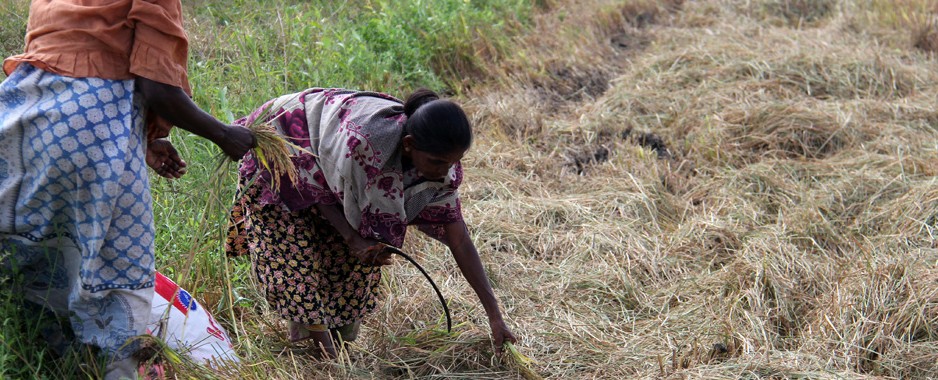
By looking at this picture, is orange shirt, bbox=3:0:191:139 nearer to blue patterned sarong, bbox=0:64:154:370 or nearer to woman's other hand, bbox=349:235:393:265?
blue patterned sarong, bbox=0:64:154:370

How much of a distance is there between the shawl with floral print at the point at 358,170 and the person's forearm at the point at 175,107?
26cm

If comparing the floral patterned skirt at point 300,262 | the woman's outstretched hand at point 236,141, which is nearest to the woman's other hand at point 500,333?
the floral patterned skirt at point 300,262

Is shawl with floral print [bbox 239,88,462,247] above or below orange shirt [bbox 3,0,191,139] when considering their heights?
below

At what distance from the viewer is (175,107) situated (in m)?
2.11

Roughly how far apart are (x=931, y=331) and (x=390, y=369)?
1760 millimetres

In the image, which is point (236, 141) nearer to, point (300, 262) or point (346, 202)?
point (346, 202)

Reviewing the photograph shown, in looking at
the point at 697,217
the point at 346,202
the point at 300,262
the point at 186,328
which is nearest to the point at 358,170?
the point at 346,202

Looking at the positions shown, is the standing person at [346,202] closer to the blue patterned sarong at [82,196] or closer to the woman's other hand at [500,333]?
the woman's other hand at [500,333]

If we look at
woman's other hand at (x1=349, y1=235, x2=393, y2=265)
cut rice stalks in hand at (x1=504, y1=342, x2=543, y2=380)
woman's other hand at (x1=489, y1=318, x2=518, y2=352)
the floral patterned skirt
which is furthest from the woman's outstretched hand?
cut rice stalks in hand at (x1=504, y1=342, x2=543, y2=380)

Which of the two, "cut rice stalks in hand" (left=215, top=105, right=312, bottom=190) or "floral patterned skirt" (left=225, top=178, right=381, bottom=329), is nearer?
"cut rice stalks in hand" (left=215, top=105, right=312, bottom=190)

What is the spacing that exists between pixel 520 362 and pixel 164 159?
1.19 m

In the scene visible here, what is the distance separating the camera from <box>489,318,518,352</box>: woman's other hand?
2.46 m

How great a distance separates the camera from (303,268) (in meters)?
2.52

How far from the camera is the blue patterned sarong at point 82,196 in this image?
6.52 feet
